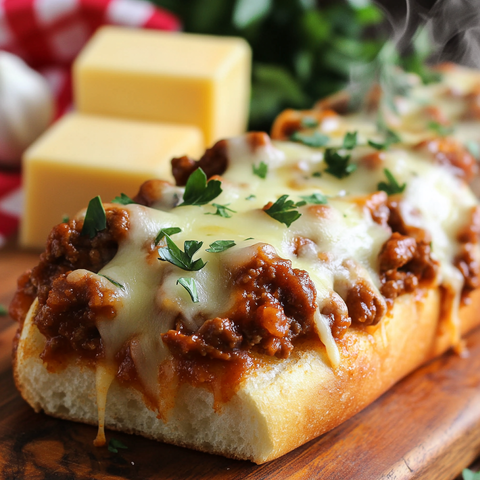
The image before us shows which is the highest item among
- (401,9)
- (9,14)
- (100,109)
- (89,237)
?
(401,9)

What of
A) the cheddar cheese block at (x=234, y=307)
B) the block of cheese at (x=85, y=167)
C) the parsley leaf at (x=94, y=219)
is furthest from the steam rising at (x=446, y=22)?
the parsley leaf at (x=94, y=219)

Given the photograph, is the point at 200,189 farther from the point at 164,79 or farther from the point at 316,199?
the point at 164,79

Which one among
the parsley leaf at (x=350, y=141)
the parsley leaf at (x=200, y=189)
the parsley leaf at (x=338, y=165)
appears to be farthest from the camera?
the parsley leaf at (x=350, y=141)

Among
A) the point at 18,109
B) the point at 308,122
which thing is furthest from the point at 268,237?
the point at 18,109

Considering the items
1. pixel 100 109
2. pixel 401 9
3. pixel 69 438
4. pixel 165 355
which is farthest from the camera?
pixel 100 109

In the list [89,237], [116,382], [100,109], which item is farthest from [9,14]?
[116,382]

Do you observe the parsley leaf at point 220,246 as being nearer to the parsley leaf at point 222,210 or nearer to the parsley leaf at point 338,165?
the parsley leaf at point 222,210

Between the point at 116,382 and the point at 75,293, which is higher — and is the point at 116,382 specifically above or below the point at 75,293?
below

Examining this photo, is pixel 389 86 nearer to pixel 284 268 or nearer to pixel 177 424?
pixel 284 268
